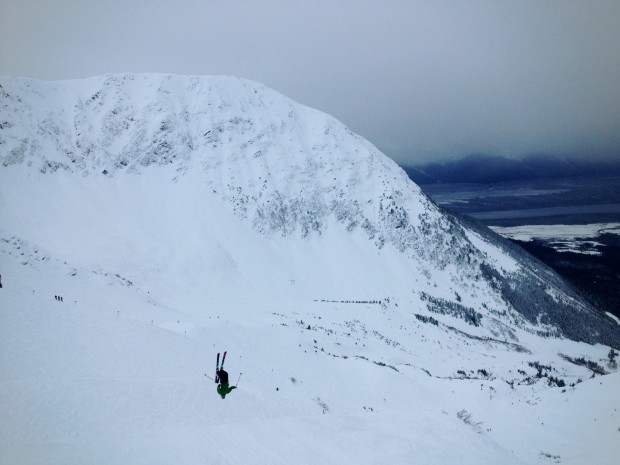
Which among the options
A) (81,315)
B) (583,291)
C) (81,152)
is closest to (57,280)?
(81,315)

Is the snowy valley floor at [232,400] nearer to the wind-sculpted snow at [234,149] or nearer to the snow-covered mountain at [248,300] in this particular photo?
the snow-covered mountain at [248,300]

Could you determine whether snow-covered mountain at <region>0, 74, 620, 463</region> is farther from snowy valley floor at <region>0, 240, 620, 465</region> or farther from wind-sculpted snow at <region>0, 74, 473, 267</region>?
wind-sculpted snow at <region>0, 74, 473, 267</region>

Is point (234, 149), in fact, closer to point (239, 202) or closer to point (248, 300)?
point (239, 202)

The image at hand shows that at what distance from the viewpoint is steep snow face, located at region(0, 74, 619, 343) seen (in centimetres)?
6144

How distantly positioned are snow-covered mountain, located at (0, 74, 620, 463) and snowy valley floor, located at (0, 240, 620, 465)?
0.37 ft

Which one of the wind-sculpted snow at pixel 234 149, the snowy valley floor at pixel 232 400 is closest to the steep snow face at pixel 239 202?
the wind-sculpted snow at pixel 234 149

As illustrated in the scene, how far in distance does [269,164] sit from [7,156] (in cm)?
4378

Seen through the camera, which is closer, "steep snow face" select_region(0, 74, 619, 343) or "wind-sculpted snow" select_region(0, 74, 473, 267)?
"steep snow face" select_region(0, 74, 619, 343)

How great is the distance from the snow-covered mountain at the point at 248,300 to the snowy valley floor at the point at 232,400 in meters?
0.11

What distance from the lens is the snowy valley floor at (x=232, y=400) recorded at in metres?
12.8

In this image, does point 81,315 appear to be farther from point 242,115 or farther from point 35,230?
point 242,115

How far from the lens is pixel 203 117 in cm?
8188

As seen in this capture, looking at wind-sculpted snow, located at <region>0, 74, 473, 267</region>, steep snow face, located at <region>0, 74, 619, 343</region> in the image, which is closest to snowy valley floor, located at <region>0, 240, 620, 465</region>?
steep snow face, located at <region>0, 74, 619, 343</region>

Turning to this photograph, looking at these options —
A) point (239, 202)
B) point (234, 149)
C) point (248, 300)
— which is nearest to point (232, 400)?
point (248, 300)
